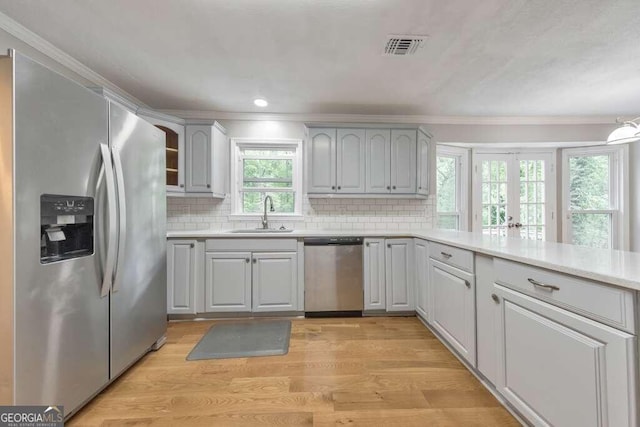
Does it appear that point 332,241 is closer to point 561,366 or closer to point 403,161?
point 403,161

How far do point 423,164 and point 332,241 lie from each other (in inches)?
59.7

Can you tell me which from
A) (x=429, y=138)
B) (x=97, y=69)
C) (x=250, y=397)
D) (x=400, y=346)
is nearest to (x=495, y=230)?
(x=429, y=138)

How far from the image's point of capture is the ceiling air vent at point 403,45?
1.91 m

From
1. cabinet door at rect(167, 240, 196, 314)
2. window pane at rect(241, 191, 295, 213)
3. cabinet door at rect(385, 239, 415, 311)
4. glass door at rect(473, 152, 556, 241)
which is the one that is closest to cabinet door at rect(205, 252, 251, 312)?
cabinet door at rect(167, 240, 196, 314)

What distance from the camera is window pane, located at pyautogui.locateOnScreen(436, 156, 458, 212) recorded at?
383 centimetres

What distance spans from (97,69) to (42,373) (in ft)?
7.95

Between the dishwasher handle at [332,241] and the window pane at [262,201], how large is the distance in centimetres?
83

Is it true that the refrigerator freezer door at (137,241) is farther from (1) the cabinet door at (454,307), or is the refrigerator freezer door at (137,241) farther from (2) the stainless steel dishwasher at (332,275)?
(1) the cabinet door at (454,307)

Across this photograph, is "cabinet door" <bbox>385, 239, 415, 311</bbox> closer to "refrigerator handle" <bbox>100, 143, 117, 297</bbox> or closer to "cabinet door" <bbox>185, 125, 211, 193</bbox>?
"cabinet door" <bbox>185, 125, 211, 193</bbox>

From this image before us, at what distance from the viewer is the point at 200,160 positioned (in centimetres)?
308

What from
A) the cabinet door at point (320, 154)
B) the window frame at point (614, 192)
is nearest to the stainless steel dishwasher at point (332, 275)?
the cabinet door at point (320, 154)

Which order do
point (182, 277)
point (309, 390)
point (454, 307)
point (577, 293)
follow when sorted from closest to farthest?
point (577, 293), point (309, 390), point (454, 307), point (182, 277)

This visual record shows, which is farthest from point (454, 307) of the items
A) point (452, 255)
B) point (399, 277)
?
point (399, 277)

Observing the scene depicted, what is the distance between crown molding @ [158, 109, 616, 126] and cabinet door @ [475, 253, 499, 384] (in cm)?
232
